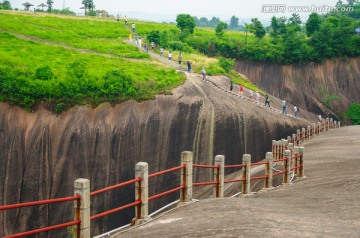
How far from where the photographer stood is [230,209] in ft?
41.0

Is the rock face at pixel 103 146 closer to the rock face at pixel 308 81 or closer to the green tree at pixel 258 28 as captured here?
the rock face at pixel 308 81

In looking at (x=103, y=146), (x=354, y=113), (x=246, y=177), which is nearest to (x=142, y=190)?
(x=246, y=177)

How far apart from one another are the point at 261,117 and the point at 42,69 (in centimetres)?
1872

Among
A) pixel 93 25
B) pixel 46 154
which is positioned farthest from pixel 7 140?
pixel 93 25

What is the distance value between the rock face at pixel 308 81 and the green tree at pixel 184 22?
9207mm

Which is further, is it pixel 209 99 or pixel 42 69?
pixel 209 99

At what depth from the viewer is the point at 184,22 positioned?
240 feet

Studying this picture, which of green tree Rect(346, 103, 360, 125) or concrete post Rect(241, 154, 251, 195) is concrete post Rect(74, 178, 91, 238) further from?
green tree Rect(346, 103, 360, 125)

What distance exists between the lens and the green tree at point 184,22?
73.1 meters

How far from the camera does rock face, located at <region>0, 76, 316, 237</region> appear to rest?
1081 inches

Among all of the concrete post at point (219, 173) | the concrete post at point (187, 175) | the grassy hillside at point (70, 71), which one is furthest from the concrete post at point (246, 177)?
the grassy hillside at point (70, 71)

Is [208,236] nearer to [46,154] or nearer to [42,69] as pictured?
[46,154]

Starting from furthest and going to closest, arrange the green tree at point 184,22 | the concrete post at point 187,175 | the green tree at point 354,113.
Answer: the green tree at point 184,22, the green tree at point 354,113, the concrete post at point 187,175

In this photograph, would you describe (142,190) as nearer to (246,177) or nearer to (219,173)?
(219,173)
